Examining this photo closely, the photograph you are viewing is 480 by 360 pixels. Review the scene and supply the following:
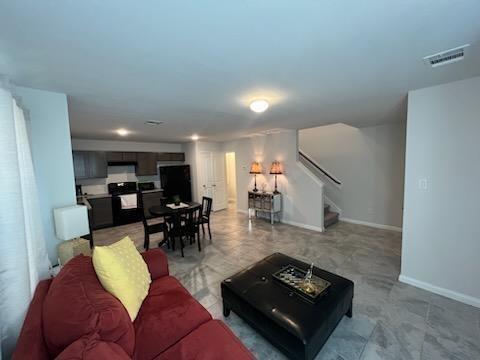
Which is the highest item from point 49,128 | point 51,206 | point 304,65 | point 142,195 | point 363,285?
point 304,65

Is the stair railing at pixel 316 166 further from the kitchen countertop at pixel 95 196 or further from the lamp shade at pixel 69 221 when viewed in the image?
the kitchen countertop at pixel 95 196

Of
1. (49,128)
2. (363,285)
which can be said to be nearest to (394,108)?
(363,285)

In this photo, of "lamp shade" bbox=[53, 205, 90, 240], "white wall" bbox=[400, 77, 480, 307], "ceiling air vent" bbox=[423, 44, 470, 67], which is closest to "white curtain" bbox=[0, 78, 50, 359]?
"lamp shade" bbox=[53, 205, 90, 240]

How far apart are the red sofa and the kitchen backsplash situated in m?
4.94

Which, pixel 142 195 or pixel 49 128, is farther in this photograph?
pixel 142 195

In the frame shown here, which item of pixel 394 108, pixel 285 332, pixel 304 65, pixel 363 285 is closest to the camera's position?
pixel 285 332

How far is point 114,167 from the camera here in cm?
590

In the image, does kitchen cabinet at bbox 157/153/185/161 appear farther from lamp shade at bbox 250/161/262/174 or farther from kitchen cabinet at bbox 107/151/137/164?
lamp shade at bbox 250/161/262/174

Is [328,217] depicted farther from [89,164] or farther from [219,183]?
[89,164]

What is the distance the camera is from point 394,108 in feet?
10.4

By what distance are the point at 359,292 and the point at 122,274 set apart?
2590 mm

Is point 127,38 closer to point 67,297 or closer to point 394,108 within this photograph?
point 67,297

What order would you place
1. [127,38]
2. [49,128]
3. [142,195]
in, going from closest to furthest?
[127,38] → [49,128] → [142,195]

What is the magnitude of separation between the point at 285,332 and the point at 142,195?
5.39 meters
